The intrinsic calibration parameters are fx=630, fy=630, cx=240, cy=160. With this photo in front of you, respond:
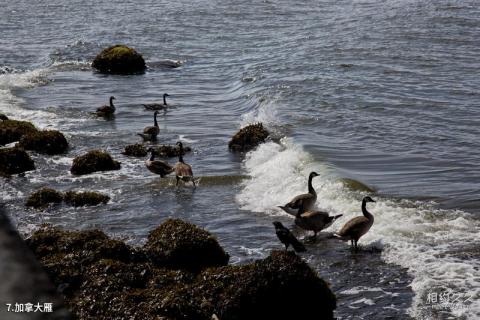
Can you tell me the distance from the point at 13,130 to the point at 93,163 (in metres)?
4.00

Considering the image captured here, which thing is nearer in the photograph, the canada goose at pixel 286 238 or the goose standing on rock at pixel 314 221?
the canada goose at pixel 286 238

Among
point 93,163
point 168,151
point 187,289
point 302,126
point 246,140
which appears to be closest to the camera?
point 187,289

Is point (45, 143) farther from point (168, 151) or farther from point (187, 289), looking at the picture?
point (187, 289)

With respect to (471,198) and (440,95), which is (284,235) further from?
(440,95)

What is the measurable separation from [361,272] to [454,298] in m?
1.57

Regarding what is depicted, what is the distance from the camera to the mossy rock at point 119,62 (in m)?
30.2

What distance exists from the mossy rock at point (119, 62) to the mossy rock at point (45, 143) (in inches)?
521

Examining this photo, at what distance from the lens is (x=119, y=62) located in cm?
3017

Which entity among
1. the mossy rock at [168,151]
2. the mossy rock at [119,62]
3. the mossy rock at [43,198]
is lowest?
the mossy rock at [168,151]

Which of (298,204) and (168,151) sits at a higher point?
(298,204)

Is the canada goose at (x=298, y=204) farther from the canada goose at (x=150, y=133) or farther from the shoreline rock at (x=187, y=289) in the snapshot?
the canada goose at (x=150, y=133)

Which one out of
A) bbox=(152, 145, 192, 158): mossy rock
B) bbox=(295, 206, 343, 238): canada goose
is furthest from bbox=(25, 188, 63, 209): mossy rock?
bbox=(295, 206, 343, 238): canada goose

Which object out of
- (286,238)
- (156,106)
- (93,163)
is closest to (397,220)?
(286,238)

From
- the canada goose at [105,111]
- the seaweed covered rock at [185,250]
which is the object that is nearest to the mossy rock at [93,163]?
the canada goose at [105,111]
